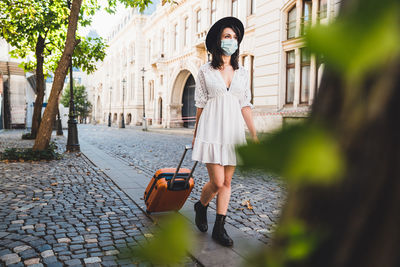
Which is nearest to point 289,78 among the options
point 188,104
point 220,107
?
point 220,107

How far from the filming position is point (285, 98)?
14766mm

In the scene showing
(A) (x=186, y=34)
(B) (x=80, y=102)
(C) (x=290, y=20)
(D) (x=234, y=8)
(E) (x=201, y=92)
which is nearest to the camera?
(E) (x=201, y=92)

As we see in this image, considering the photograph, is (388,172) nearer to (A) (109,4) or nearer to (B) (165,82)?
(A) (109,4)

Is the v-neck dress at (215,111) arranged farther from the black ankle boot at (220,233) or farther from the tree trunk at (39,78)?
the tree trunk at (39,78)

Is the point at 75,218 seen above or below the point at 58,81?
below

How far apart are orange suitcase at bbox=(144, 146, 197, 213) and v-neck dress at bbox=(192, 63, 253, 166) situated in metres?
0.66

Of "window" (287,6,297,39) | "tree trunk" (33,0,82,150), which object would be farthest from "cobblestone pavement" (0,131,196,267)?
"window" (287,6,297,39)

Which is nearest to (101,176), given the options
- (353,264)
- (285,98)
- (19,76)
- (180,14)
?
(353,264)

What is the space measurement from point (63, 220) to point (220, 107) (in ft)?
7.00

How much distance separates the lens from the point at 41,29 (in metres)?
12.1

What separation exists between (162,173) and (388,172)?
3278 millimetres

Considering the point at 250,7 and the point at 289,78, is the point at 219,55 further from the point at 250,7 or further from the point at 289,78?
the point at 250,7

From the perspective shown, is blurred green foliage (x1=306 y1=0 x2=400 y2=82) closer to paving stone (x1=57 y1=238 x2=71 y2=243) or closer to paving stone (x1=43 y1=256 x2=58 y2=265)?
paving stone (x1=43 y1=256 x2=58 y2=265)

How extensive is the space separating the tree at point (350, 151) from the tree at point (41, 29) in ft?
39.6
